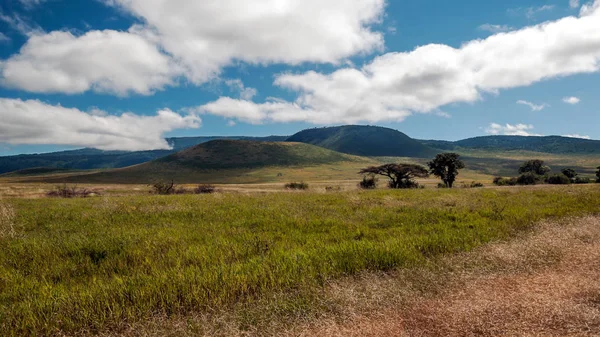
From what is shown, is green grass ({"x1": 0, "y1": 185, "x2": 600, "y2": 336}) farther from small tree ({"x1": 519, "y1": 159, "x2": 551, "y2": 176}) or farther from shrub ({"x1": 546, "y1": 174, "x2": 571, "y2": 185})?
small tree ({"x1": 519, "y1": 159, "x2": 551, "y2": 176})

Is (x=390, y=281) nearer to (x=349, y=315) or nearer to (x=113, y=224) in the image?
(x=349, y=315)

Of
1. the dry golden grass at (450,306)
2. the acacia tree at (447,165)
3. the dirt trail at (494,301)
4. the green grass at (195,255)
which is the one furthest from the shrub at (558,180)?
the dry golden grass at (450,306)

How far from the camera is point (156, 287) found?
17.5 feet

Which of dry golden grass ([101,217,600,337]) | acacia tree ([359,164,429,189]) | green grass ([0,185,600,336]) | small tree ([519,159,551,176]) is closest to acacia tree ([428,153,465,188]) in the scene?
acacia tree ([359,164,429,189])

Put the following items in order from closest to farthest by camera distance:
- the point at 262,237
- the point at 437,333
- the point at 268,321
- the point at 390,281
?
the point at 437,333 < the point at 268,321 < the point at 390,281 < the point at 262,237

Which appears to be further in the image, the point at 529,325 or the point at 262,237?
the point at 262,237

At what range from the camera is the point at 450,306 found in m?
4.83

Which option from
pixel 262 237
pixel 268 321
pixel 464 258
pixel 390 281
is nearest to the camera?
pixel 268 321

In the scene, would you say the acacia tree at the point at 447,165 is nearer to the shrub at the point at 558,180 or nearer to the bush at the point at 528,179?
the bush at the point at 528,179

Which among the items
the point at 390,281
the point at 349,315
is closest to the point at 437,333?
the point at 349,315

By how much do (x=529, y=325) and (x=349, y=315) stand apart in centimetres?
249

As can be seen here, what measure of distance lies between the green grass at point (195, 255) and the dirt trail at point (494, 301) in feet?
3.00

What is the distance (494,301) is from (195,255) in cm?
625

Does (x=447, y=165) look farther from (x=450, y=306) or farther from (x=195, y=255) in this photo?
(x=195, y=255)
